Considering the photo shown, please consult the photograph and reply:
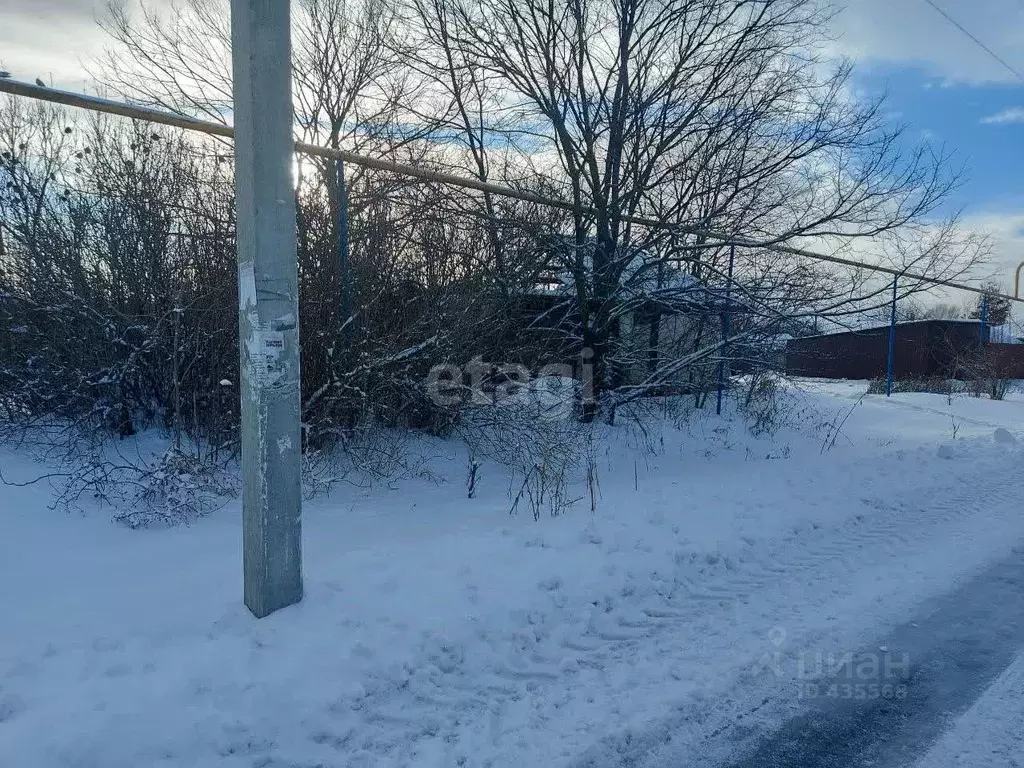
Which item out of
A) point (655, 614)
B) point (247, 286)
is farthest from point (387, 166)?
point (655, 614)

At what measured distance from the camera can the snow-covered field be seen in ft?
8.45

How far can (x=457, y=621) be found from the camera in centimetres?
335

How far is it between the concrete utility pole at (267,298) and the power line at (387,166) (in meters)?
2.01

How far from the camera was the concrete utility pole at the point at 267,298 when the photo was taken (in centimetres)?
286

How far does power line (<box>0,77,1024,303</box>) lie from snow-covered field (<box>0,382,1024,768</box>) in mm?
2658

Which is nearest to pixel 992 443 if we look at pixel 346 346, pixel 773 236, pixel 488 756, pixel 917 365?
pixel 773 236

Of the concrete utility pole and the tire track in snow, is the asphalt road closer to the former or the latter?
the tire track in snow

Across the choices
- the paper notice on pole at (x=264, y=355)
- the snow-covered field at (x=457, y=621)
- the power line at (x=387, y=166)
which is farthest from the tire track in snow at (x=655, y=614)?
the power line at (x=387, y=166)

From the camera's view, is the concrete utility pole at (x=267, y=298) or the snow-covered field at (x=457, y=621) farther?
the concrete utility pole at (x=267, y=298)

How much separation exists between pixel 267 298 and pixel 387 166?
3.17 meters

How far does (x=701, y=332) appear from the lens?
857 centimetres

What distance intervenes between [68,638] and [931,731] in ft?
12.2

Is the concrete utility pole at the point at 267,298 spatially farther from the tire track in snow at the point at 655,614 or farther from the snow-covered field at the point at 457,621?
the tire track in snow at the point at 655,614

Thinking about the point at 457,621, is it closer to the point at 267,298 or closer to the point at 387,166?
the point at 267,298
